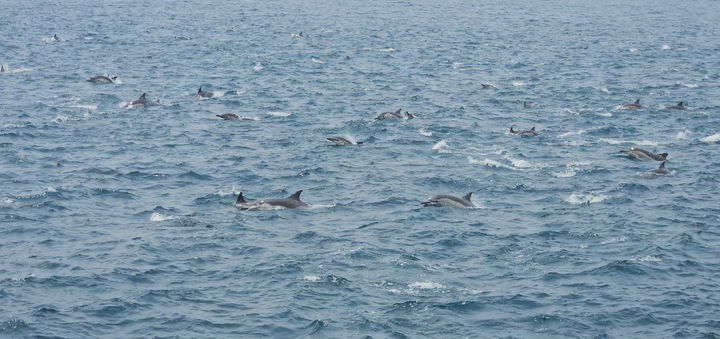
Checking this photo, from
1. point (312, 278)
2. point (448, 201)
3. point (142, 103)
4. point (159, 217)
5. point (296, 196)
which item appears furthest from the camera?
point (142, 103)

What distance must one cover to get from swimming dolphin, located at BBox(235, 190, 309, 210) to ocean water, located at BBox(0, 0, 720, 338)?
1.46ft

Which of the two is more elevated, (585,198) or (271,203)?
(585,198)

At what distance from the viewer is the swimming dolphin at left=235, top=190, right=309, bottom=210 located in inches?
1572

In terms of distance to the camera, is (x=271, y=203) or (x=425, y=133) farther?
(x=425, y=133)

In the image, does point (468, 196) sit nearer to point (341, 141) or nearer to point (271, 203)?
point (271, 203)

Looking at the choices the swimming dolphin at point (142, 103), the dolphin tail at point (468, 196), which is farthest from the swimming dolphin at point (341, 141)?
the swimming dolphin at point (142, 103)

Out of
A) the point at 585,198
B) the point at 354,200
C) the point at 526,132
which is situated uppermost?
the point at 585,198

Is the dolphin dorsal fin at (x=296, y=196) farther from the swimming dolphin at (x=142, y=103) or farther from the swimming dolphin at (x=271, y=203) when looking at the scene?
the swimming dolphin at (x=142, y=103)

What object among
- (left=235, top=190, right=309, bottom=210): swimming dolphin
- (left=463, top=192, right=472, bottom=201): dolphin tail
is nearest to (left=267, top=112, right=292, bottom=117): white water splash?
(left=235, top=190, right=309, bottom=210): swimming dolphin

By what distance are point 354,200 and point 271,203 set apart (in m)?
3.97

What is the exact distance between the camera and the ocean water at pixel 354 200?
29750 mm

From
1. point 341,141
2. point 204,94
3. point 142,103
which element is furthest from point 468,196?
point 204,94

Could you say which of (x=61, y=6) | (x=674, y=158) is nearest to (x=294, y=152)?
(x=674, y=158)

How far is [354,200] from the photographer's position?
41875 mm
